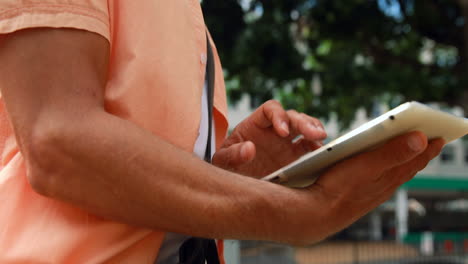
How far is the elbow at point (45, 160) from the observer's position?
2.55 ft

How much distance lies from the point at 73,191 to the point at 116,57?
0.85 ft

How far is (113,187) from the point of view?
81 cm

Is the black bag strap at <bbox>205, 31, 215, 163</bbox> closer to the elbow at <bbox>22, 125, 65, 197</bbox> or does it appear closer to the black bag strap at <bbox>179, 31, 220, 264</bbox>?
the black bag strap at <bbox>179, 31, 220, 264</bbox>

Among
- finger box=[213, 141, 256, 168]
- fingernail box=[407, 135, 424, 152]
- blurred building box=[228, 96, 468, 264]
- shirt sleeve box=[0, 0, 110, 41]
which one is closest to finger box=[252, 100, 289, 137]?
finger box=[213, 141, 256, 168]

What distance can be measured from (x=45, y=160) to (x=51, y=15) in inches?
8.7

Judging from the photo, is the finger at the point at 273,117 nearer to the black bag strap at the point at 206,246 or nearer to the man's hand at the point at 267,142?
the man's hand at the point at 267,142

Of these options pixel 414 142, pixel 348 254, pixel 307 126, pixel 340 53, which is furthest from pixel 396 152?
pixel 348 254

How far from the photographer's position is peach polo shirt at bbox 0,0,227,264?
32.7 inches

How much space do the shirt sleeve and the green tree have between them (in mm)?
6363

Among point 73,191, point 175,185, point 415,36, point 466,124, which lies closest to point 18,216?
point 73,191

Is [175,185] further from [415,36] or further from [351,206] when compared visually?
[415,36]

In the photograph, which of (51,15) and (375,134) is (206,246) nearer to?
(375,134)

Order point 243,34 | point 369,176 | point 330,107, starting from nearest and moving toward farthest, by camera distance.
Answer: point 369,176 → point 243,34 → point 330,107

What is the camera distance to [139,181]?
0.81 meters
